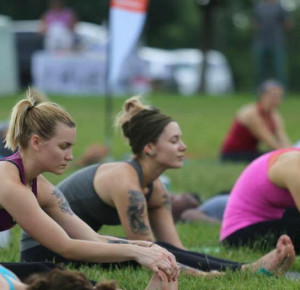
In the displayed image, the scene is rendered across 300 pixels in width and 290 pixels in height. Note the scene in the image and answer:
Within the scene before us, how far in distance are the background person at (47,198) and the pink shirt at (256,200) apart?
4.86 feet

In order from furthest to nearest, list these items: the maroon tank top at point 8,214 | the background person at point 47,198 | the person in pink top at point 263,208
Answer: the person in pink top at point 263,208
the maroon tank top at point 8,214
the background person at point 47,198

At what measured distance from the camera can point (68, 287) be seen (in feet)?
12.2

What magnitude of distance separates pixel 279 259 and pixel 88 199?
1.30 m

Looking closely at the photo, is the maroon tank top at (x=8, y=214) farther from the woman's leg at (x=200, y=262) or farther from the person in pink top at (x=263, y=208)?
the person in pink top at (x=263, y=208)

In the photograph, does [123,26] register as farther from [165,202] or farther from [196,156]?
[165,202]

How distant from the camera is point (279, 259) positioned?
17.4 feet

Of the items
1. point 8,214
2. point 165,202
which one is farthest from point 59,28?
point 8,214

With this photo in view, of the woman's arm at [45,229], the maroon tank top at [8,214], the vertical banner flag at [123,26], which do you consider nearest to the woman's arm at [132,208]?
the maroon tank top at [8,214]

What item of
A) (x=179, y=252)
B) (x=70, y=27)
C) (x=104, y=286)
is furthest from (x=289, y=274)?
(x=70, y=27)

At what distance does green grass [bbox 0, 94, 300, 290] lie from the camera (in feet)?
16.8

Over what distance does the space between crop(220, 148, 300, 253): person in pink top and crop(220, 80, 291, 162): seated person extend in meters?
4.94

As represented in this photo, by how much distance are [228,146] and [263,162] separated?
223 inches

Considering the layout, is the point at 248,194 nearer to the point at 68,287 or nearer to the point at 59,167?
the point at 59,167

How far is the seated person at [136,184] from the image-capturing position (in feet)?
19.3
